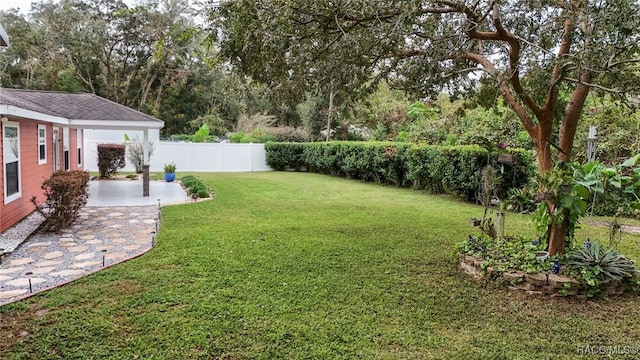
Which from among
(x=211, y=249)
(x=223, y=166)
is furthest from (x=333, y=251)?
(x=223, y=166)

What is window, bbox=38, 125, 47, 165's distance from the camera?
31.9ft

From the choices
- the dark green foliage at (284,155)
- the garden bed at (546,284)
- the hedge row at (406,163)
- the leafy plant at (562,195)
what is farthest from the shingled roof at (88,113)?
the dark green foliage at (284,155)

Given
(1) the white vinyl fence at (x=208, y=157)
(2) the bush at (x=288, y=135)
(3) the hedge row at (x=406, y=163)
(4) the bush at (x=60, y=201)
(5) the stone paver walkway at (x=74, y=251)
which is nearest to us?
(5) the stone paver walkway at (x=74, y=251)

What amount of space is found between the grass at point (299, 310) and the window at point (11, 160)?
315 cm

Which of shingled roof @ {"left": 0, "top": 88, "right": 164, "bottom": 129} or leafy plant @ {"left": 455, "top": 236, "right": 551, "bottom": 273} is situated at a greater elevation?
shingled roof @ {"left": 0, "top": 88, "right": 164, "bottom": 129}

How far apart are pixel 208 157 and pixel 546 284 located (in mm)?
19370

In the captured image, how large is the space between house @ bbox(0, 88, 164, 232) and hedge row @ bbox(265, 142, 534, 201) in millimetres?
7932

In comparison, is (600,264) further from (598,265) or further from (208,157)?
(208,157)

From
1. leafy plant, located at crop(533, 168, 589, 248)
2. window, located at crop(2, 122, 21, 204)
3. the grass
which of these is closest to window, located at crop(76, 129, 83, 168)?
window, located at crop(2, 122, 21, 204)

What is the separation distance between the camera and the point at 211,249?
6184mm

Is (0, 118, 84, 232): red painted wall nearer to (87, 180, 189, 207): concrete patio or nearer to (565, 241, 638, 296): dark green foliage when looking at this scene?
(87, 180, 189, 207): concrete patio

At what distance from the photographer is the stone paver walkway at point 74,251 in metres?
4.84

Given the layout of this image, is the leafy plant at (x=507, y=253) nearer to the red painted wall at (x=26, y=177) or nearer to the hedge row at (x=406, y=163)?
the hedge row at (x=406, y=163)

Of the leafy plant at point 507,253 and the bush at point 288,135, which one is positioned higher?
the bush at point 288,135
